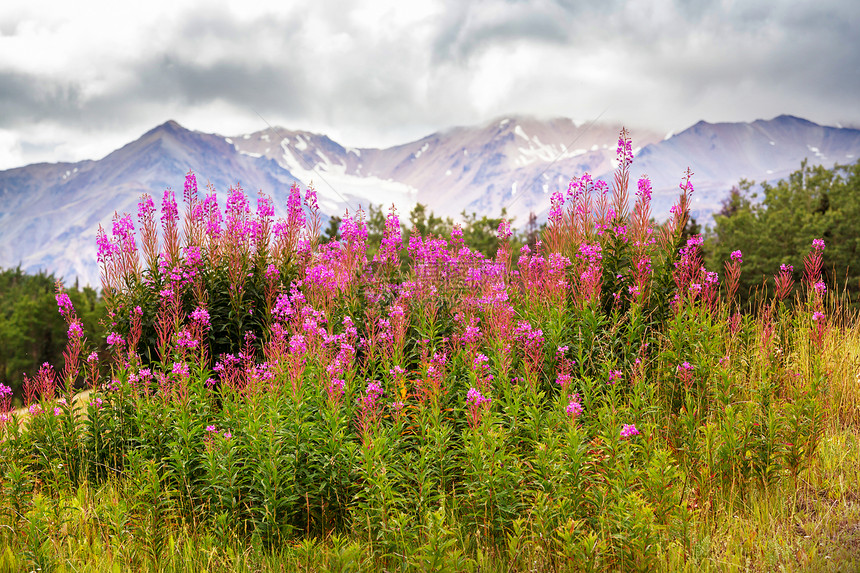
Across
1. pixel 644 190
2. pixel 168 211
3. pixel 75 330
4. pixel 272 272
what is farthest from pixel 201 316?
pixel 644 190


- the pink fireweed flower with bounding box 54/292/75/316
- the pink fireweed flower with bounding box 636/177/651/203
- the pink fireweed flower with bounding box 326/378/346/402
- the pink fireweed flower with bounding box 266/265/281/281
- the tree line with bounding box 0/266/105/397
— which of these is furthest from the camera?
the tree line with bounding box 0/266/105/397

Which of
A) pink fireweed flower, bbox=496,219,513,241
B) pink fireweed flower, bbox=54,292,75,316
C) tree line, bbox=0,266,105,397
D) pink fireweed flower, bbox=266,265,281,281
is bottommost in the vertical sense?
tree line, bbox=0,266,105,397

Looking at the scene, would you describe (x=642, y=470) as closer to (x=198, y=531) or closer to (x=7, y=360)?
(x=198, y=531)

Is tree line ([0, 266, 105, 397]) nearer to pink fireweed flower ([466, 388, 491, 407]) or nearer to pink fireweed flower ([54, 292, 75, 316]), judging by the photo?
pink fireweed flower ([54, 292, 75, 316])

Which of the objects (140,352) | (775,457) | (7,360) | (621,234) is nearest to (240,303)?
(140,352)

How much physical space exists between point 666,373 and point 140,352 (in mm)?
6653

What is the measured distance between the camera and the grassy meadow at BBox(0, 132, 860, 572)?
12.8ft

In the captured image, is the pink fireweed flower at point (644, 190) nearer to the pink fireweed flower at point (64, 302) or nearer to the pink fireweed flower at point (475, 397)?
the pink fireweed flower at point (475, 397)

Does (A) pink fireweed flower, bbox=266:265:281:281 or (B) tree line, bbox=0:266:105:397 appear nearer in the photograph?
(A) pink fireweed flower, bbox=266:265:281:281

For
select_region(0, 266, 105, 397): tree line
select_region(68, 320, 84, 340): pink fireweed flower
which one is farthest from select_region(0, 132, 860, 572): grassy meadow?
select_region(0, 266, 105, 397): tree line

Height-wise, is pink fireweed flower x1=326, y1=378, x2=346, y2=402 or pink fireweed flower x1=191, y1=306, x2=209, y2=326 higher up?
pink fireweed flower x1=191, y1=306, x2=209, y2=326

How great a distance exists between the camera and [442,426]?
14.7ft

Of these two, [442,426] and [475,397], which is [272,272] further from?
[475,397]

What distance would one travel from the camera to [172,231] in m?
7.63
